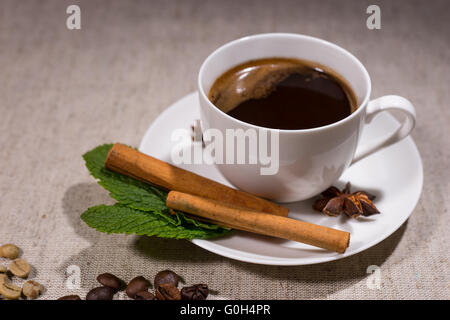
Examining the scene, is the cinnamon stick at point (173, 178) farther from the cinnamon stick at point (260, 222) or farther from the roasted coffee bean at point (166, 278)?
the roasted coffee bean at point (166, 278)

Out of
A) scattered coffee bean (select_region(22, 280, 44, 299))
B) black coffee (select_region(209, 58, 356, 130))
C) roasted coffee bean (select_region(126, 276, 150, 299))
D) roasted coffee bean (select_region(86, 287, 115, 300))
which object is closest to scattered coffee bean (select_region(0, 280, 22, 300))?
scattered coffee bean (select_region(22, 280, 44, 299))

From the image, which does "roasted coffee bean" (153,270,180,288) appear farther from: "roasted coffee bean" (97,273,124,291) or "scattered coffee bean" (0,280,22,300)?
"scattered coffee bean" (0,280,22,300)

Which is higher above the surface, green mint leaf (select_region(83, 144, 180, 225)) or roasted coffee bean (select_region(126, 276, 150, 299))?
green mint leaf (select_region(83, 144, 180, 225))

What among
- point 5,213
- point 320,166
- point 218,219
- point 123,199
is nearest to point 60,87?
point 5,213

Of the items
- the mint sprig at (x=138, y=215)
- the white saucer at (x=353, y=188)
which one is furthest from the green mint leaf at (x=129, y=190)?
the white saucer at (x=353, y=188)

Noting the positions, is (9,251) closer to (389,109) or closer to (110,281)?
(110,281)

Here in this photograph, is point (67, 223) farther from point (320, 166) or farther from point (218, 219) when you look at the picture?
point (320, 166)
